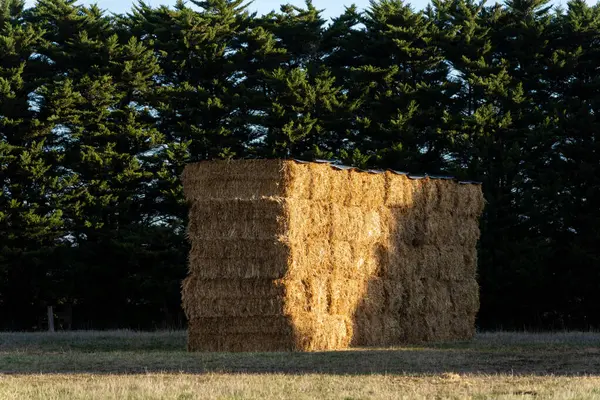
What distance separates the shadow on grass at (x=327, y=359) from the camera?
16.3 metres

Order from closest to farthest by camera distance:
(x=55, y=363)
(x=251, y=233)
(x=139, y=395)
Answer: (x=139, y=395), (x=55, y=363), (x=251, y=233)

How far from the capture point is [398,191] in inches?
958

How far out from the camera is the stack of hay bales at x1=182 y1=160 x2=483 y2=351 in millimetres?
21438

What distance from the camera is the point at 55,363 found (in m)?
17.8

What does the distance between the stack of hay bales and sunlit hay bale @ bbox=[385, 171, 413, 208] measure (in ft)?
0.07

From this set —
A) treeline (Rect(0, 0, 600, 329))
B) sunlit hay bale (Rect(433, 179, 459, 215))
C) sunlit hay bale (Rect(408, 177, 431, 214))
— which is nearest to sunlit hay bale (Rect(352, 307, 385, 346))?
sunlit hay bale (Rect(408, 177, 431, 214))

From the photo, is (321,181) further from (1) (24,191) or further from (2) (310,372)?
(1) (24,191)

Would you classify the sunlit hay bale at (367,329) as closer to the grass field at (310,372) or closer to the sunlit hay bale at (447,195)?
the grass field at (310,372)

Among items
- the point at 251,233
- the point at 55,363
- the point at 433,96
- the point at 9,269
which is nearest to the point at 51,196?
the point at 9,269

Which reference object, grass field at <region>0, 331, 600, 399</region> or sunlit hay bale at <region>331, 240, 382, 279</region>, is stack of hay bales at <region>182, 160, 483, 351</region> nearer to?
sunlit hay bale at <region>331, 240, 382, 279</region>

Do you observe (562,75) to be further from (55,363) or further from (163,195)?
(55,363)

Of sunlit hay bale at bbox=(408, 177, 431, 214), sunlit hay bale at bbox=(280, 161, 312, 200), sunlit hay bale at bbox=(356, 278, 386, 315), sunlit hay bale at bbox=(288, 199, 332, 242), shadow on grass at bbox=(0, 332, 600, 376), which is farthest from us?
sunlit hay bale at bbox=(408, 177, 431, 214)

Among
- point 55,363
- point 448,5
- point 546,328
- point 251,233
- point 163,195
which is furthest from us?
point 448,5

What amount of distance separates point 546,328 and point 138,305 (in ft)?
40.6
